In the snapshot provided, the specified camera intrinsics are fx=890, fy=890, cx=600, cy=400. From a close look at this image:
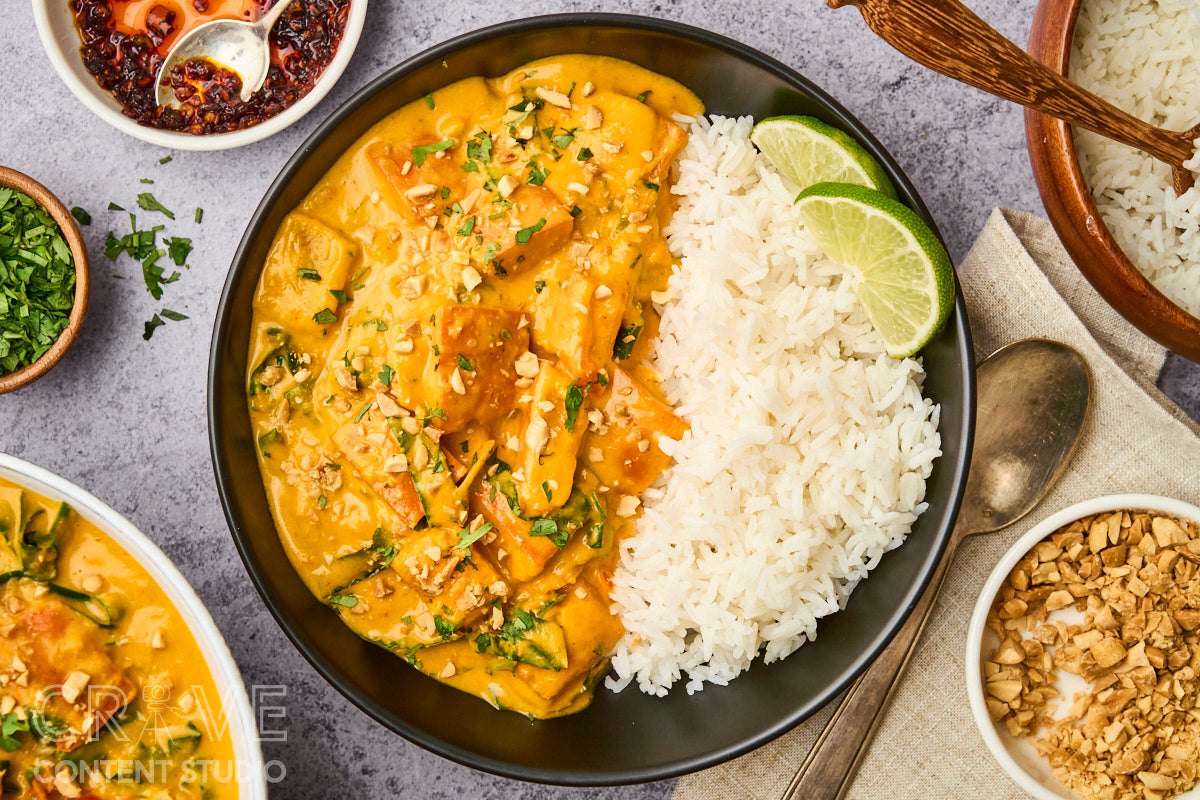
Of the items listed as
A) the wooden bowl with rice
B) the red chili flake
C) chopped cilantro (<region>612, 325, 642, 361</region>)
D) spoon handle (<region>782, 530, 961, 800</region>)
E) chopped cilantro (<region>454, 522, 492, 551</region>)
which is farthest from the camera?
the red chili flake

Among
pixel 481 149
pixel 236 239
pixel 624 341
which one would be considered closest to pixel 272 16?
pixel 236 239

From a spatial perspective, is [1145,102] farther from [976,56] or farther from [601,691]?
[601,691]

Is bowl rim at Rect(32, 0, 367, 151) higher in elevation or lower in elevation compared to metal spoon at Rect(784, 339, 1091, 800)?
higher

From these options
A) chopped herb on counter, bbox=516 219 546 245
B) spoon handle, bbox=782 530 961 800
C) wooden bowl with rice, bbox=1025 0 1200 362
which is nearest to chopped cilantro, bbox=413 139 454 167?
chopped herb on counter, bbox=516 219 546 245

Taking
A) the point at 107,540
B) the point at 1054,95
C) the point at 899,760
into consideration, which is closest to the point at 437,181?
the point at 107,540

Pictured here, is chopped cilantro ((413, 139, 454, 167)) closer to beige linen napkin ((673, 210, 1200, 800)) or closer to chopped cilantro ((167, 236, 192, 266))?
chopped cilantro ((167, 236, 192, 266))

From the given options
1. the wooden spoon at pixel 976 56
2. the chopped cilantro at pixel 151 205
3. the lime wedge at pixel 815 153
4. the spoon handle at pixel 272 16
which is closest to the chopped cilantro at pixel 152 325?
the chopped cilantro at pixel 151 205
